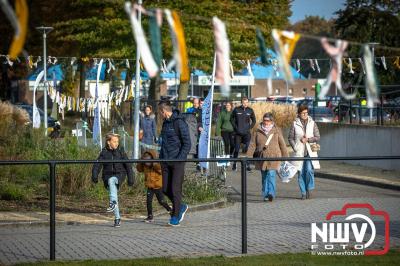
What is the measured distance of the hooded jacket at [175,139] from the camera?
13.7 m

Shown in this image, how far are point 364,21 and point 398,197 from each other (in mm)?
35166

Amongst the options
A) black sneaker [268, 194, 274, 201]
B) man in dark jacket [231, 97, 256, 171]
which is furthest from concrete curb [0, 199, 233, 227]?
man in dark jacket [231, 97, 256, 171]

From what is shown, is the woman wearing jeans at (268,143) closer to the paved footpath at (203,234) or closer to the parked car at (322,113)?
the paved footpath at (203,234)

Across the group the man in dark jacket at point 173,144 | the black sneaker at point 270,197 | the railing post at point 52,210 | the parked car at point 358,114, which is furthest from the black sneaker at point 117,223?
the parked car at point 358,114

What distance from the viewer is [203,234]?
11.8 meters

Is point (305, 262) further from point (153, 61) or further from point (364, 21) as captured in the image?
point (364, 21)

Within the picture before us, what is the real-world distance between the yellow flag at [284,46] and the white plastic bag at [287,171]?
702 cm

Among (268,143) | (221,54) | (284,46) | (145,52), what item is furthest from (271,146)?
(145,52)

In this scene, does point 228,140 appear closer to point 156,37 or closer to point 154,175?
point 154,175

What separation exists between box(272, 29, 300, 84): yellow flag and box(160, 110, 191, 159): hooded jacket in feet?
19.8

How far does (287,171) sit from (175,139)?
2.34 m

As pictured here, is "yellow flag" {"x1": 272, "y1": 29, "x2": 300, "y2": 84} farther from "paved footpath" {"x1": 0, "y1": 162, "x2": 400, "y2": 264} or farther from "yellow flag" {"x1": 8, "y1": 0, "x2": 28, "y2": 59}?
"paved footpath" {"x1": 0, "y1": 162, "x2": 400, "y2": 264}

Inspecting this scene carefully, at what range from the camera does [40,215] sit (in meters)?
13.9

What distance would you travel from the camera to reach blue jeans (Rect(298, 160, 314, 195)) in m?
14.2
